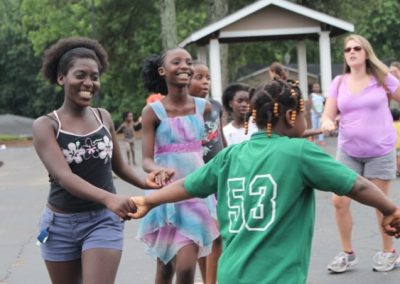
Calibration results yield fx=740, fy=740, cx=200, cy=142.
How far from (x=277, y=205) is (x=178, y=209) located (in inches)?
64.9

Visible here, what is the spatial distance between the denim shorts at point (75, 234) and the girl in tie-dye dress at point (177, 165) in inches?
27.9

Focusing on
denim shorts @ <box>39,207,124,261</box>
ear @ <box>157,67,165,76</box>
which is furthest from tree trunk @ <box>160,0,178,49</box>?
denim shorts @ <box>39,207,124,261</box>

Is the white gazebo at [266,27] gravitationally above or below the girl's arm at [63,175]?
above

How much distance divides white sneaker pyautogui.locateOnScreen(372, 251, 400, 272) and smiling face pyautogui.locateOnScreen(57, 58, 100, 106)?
129 inches

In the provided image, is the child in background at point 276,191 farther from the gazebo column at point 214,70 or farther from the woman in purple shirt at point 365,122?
the gazebo column at point 214,70

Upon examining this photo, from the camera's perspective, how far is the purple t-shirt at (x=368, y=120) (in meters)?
6.16

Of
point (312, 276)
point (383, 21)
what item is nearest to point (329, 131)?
point (312, 276)

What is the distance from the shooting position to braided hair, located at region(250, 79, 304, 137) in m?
3.35

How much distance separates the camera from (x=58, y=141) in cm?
403

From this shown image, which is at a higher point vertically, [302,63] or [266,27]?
[266,27]

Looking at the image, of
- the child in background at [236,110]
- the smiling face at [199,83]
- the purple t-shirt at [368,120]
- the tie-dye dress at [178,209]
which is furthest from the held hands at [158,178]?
the purple t-shirt at [368,120]

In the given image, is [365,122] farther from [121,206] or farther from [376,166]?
[121,206]

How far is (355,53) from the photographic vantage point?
20.2ft

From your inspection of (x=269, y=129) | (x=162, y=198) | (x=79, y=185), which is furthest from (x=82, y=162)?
(x=269, y=129)
